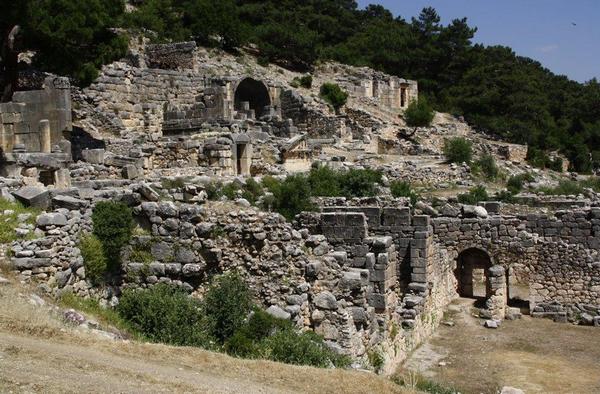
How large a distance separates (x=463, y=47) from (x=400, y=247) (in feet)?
160

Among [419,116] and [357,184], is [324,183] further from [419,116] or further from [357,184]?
[419,116]

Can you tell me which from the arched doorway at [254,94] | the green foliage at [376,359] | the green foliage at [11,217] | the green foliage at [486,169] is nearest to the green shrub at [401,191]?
the green foliage at [486,169]

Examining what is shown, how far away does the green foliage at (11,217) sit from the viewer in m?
8.55

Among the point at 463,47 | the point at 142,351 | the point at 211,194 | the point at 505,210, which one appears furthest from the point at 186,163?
the point at 463,47

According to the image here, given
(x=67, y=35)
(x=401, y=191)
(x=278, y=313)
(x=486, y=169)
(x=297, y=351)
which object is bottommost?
(x=297, y=351)

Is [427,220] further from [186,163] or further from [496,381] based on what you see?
[186,163]

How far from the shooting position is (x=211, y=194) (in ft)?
43.2

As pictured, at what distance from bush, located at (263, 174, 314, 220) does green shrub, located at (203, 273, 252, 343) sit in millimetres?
4510

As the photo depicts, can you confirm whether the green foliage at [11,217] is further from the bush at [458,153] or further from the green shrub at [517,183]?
the bush at [458,153]

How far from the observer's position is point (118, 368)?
6.43 metres

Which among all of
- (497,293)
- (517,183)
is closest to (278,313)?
(497,293)

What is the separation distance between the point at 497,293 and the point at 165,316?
9.46 metres

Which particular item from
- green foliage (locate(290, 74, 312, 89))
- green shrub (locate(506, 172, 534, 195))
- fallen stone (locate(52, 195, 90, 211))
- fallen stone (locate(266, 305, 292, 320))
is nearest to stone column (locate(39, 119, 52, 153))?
fallen stone (locate(52, 195, 90, 211))

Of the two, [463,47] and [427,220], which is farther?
[463,47]
